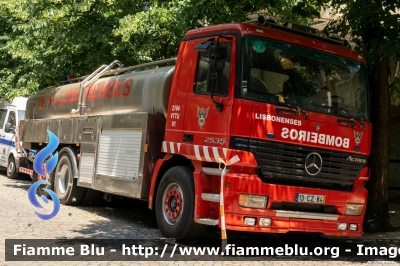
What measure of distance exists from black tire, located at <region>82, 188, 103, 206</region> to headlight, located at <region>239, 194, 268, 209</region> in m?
5.75

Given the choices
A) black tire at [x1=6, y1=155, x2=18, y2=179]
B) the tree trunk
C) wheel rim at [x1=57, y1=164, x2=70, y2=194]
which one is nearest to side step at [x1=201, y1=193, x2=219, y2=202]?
the tree trunk

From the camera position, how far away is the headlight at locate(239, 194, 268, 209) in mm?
7922

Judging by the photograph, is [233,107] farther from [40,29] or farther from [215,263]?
[40,29]

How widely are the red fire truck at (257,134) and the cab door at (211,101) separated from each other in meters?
0.01

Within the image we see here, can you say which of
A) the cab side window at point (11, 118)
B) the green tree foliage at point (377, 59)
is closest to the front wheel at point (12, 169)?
the cab side window at point (11, 118)

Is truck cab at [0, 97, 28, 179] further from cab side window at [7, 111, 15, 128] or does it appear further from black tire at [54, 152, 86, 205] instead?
black tire at [54, 152, 86, 205]

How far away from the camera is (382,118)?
11.0 m

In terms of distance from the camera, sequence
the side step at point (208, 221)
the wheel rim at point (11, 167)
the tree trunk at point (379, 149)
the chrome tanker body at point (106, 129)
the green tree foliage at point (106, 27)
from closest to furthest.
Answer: the side step at point (208, 221) → the chrome tanker body at point (106, 129) → the tree trunk at point (379, 149) → the green tree foliage at point (106, 27) → the wheel rim at point (11, 167)

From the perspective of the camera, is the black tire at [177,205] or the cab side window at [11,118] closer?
the black tire at [177,205]

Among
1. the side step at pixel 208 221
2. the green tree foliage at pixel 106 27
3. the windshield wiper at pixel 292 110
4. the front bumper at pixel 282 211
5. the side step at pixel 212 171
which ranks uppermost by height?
the green tree foliage at pixel 106 27

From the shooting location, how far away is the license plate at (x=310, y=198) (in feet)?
27.2

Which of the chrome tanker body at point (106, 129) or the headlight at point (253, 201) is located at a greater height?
the chrome tanker body at point (106, 129)

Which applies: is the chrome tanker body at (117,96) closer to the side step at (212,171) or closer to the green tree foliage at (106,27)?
the side step at (212,171)

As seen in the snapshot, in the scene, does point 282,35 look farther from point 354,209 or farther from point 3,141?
point 3,141
